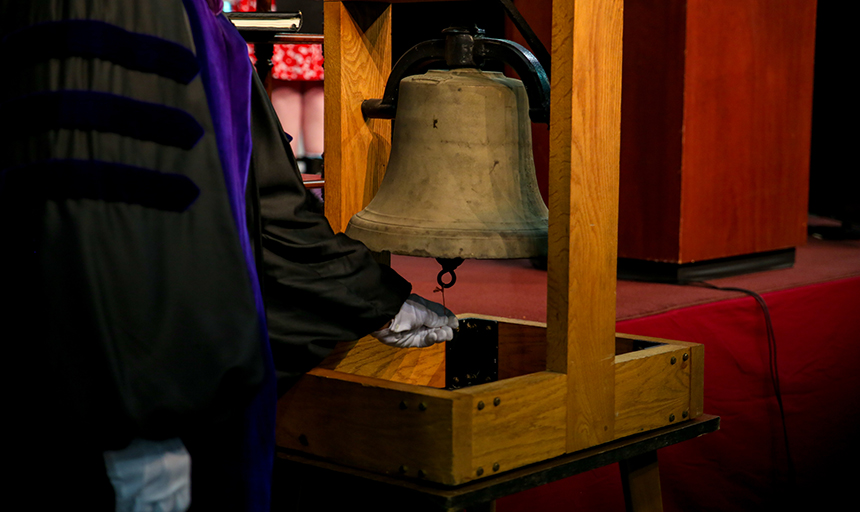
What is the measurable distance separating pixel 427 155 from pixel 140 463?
0.65m

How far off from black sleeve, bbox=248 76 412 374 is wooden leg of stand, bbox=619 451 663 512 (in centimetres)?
47

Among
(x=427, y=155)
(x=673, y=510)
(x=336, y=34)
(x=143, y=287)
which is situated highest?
(x=336, y=34)

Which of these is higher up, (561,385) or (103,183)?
(103,183)

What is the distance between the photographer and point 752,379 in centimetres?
282

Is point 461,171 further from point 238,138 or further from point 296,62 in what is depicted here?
point 296,62

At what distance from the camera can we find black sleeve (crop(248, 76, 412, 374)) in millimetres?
1180

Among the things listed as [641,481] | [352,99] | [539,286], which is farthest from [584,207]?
[539,286]

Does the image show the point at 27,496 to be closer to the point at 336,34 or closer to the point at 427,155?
the point at 427,155

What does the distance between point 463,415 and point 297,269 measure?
10.9 inches

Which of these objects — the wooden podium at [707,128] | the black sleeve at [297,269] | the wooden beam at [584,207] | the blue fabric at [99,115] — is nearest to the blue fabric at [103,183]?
the blue fabric at [99,115]

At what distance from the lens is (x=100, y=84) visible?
929 millimetres

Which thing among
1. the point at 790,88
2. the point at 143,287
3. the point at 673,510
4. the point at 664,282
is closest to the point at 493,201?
the point at 143,287

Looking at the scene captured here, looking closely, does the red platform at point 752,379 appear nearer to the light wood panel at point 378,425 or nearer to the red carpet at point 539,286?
the red carpet at point 539,286

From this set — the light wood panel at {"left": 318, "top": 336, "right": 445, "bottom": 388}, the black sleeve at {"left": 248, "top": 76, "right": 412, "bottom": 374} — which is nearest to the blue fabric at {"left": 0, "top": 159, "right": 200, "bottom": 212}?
the black sleeve at {"left": 248, "top": 76, "right": 412, "bottom": 374}
